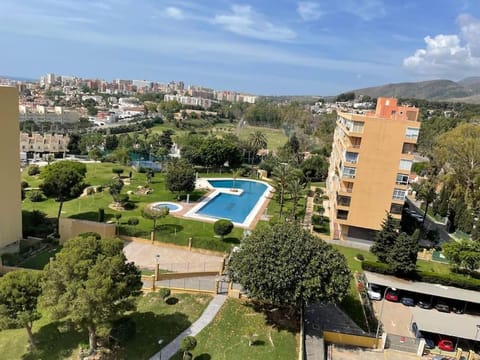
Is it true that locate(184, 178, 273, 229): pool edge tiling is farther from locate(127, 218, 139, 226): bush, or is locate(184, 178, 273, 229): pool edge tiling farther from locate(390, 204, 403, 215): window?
locate(390, 204, 403, 215): window

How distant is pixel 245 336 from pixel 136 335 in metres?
6.33

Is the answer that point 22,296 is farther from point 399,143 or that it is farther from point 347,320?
point 399,143

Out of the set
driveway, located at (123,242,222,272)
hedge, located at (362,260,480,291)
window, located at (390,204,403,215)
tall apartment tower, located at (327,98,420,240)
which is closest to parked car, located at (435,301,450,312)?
hedge, located at (362,260,480,291)

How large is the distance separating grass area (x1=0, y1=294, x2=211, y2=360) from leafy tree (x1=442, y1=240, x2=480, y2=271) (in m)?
21.6

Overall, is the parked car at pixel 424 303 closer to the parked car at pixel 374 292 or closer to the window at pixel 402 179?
the parked car at pixel 374 292

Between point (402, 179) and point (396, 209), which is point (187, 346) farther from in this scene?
point (402, 179)

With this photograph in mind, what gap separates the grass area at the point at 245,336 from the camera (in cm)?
1978

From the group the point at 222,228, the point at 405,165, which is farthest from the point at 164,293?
the point at 405,165

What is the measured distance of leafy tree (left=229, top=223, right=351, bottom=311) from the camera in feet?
66.6

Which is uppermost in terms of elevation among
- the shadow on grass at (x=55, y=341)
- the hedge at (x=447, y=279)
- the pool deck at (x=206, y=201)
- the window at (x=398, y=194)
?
the window at (x=398, y=194)

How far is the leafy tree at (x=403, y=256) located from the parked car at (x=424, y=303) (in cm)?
235

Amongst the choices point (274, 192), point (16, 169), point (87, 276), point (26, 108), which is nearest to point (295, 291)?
point (87, 276)

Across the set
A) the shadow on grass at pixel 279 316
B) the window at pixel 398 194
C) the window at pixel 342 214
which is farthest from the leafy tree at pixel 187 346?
the window at pixel 398 194

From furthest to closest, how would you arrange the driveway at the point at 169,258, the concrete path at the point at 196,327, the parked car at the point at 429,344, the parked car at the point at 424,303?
1. the driveway at the point at 169,258
2. the parked car at the point at 424,303
3. the parked car at the point at 429,344
4. the concrete path at the point at 196,327
